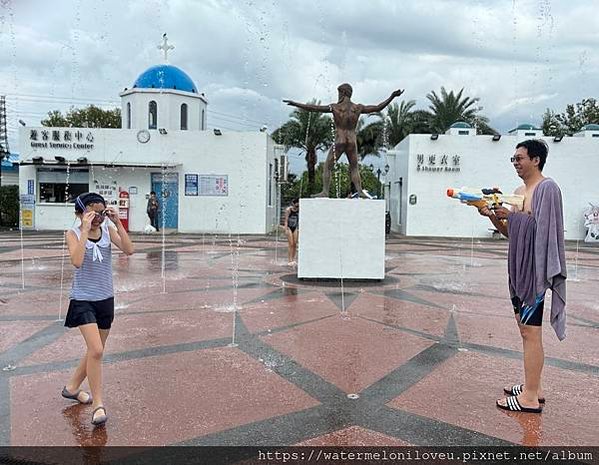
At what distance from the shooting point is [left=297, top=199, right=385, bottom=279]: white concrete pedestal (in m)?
9.85

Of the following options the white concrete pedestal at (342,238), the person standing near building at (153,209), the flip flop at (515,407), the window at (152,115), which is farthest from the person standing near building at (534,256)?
the window at (152,115)

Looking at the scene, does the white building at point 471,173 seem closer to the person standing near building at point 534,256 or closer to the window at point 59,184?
the window at point 59,184

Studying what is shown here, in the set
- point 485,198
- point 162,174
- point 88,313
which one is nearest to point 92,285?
point 88,313

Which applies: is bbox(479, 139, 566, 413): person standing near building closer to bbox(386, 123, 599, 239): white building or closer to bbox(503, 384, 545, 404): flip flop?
bbox(503, 384, 545, 404): flip flop

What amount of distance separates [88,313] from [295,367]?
1.95 metres

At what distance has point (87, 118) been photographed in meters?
45.2

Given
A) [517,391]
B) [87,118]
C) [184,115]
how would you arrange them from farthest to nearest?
[87,118] → [184,115] → [517,391]

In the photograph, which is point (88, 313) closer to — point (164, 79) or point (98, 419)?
point (98, 419)

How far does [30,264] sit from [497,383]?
11112 mm

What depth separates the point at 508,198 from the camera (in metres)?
4.00

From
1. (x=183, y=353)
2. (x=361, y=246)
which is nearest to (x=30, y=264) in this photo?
(x=361, y=246)

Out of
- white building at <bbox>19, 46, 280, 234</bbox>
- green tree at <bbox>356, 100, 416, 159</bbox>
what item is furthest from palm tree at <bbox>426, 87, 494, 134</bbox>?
white building at <bbox>19, 46, 280, 234</bbox>

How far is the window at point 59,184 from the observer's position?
2547cm

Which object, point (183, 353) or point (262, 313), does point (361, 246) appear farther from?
point (183, 353)
